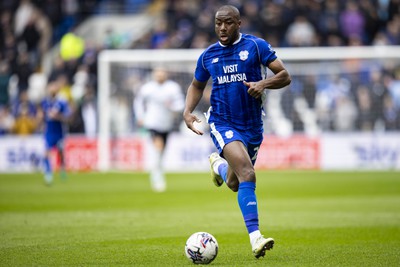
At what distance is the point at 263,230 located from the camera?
1201 centimetres

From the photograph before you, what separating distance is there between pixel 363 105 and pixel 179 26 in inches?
299

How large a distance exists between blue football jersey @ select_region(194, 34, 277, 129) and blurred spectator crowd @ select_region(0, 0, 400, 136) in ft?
58.9

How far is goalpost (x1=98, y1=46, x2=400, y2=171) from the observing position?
90.4 ft

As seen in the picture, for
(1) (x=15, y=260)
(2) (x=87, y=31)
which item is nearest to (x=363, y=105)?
(2) (x=87, y=31)

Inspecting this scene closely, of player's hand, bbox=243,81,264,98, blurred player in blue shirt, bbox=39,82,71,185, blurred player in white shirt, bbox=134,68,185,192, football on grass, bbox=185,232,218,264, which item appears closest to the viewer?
football on grass, bbox=185,232,218,264

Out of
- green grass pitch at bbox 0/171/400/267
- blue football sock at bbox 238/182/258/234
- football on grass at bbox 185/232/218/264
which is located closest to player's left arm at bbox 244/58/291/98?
blue football sock at bbox 238/182/258/234

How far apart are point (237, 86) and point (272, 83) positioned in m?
0.50

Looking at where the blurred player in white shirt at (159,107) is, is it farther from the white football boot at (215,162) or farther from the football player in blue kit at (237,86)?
the football player in blue kit at (237,86)

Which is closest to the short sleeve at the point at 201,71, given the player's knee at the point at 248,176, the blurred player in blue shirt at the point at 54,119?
the player's knee at the point at 248,176

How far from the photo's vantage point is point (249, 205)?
29.7 feet

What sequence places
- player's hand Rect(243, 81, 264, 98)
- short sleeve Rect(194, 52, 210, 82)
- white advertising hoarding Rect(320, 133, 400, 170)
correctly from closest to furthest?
player's hand Rect(243, 81, 264, 98), short sleeve Rect(194, 52, 210, 82), white advertising hoarding Rect(320, 133, 400, 170)

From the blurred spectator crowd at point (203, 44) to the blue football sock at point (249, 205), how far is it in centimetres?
1853

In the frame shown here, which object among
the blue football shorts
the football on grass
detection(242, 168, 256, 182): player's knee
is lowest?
the football on grass

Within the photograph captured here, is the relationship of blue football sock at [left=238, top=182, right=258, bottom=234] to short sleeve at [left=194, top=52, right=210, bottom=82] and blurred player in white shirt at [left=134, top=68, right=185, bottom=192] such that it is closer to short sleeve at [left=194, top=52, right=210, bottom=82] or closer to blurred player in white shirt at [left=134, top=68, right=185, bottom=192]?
short sleeve at [left=194, top=52, right=210, bottom=82]
